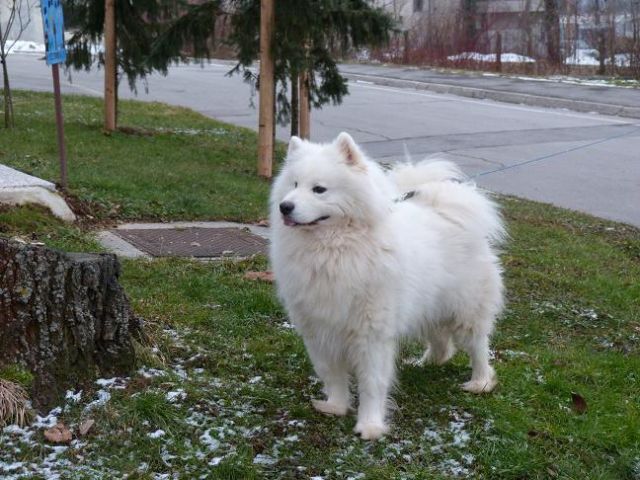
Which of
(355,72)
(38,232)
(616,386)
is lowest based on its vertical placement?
(616,386)

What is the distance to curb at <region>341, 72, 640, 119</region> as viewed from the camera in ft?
68.8

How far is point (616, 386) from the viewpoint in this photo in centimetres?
491

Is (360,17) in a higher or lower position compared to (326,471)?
higher

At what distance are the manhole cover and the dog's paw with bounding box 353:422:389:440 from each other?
11.1ft

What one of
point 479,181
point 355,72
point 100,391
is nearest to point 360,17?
point 479,181

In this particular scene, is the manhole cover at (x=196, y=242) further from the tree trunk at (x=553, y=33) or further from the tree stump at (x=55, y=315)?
the tree trunk at (x=553, y=33)

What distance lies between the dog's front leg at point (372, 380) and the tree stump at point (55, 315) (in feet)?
4.28

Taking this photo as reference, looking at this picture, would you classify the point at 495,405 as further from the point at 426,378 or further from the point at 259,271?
the point at 259,271

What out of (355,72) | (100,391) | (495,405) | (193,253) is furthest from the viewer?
(355,72)

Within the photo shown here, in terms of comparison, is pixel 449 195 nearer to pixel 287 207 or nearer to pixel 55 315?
pixel 287 207

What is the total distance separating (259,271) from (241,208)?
2380mm

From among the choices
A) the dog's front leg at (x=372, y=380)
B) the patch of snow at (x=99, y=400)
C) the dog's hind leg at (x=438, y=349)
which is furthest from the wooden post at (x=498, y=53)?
the patch of snow at (x=99, y=400)

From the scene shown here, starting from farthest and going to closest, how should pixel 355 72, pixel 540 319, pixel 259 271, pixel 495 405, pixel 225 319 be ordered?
pixel 355 72 < pixel 259 271 < pixel 540 319 < pixel 225 319 < pixel 495 405

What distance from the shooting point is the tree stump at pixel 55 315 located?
4023mm
